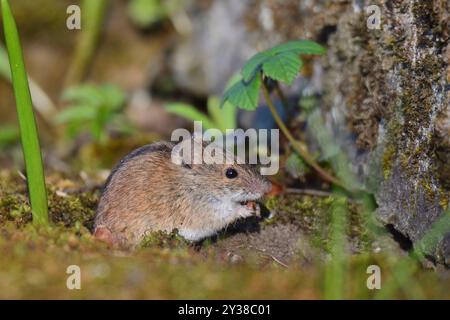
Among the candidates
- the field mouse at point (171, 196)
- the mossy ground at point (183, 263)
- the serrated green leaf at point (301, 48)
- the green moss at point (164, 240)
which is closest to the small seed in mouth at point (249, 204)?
the field mouse at point (171, 196)

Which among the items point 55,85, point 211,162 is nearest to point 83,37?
point 55,85

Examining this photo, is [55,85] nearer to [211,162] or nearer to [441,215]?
[211,162]

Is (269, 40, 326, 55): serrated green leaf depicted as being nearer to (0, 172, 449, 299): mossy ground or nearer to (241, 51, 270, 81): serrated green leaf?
(241, 51, 270, 81): serrated green leaf

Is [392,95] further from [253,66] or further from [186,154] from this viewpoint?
[186,154]

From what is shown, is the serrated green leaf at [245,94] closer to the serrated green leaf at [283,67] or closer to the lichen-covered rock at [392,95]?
the serrated green leaf at [283,67]

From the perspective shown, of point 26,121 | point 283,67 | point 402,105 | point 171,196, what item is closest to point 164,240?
point 171,196
